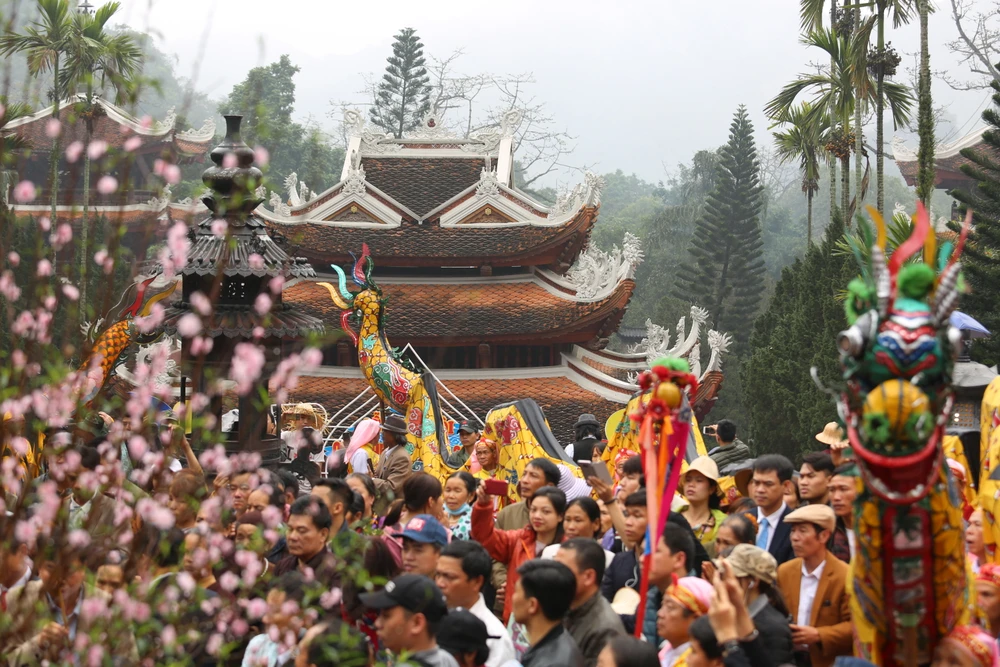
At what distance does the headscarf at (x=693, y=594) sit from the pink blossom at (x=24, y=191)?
225 centimetres

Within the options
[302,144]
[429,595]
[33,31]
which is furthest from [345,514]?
[302,144]

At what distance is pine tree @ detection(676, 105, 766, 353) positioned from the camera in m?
38.6

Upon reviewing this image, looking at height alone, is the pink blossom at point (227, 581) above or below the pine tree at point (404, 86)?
below

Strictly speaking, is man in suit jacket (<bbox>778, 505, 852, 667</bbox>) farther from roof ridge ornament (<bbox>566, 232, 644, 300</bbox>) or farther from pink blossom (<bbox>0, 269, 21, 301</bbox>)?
roof ridge ornament (<bbox>566, 232, 644, 300</bbox>)

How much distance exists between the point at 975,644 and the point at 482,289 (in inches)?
668

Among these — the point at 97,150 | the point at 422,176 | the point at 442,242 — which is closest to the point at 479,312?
the point at 442,242

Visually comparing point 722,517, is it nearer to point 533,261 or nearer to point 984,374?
point 984,374

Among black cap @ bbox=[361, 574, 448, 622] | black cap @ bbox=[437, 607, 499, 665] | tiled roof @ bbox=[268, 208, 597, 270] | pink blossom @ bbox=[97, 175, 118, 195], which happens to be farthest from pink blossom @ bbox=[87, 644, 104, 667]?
tiled roof @ bbox=[268, 208, 597, 270]

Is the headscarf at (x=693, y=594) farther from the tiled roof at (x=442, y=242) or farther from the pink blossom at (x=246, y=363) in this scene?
the tiled roof at (x=442, y=242)

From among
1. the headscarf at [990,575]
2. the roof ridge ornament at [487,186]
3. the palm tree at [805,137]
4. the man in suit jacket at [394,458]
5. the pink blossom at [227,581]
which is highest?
the palm tree at [805,137]

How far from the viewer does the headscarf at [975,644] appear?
3.34 metres

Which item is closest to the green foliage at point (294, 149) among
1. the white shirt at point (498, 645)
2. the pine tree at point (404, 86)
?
the pine tree at point (404, 86)

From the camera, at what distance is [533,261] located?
65.7 feet

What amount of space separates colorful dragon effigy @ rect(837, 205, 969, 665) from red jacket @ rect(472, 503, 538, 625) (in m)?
2.31
